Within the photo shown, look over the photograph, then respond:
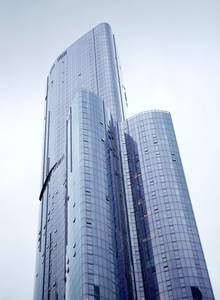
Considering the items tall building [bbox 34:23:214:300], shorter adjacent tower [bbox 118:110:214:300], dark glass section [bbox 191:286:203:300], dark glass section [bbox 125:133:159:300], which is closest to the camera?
dark glass section [bbox 191:286:203:300]

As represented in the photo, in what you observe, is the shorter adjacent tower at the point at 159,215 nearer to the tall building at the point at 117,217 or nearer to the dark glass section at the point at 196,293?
the dark glass section at the point at 196,293

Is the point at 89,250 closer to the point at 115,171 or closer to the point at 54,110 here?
the point at 115,171

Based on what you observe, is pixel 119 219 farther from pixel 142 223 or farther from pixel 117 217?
pixel 142 223

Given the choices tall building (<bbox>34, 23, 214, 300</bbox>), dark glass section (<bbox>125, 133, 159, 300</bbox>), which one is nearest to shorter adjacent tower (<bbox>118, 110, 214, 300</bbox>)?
dark glass section (<bbox>125, 133, 159, 300</bbox>)

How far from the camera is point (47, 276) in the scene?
130875 millimetres

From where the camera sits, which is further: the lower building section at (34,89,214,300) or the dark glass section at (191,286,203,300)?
the lower building section at (34,89,214,300)

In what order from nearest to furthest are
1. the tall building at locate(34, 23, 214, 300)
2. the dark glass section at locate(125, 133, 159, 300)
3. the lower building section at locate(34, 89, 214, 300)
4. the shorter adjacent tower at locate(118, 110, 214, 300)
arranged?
the lower building section at locate(34, 89, 214, 300), the tall building at locate(34, 23, 214, 300), the shorter adjacent tower at locate(118, 110, 214, 300), the dark glass section at locate(125, 133, 159, 300)

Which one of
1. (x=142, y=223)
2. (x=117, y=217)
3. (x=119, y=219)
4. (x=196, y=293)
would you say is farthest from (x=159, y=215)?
(x=196, y=293)

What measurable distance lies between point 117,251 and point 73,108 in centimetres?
5406

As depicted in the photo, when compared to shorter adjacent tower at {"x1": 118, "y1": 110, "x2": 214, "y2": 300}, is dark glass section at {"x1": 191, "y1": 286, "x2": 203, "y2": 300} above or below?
below

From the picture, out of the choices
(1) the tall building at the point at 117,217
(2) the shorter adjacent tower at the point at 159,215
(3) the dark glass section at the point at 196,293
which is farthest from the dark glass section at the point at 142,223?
(3) the dark glass section at the point at 196,293

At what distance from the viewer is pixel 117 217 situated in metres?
119

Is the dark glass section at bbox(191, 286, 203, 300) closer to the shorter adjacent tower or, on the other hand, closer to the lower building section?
the shorter adjacent tower

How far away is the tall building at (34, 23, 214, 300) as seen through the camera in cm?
10275
